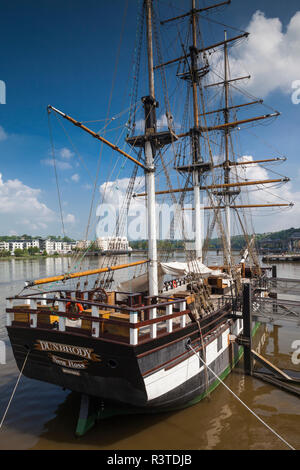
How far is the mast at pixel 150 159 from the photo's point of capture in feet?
32.8

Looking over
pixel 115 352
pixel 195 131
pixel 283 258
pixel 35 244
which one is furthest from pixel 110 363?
pixel 35 244

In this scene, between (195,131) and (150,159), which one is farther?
(195,131)

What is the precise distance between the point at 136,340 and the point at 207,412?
13.9ft

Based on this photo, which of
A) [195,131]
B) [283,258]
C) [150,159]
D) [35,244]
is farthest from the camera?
[35,244]

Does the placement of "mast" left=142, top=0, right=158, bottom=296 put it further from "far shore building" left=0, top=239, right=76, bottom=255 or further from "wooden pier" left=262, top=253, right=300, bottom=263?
"far shore building" left=0, top=239, right=76, bottom=255

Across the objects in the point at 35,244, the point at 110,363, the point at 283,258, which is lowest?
the point at 283,258

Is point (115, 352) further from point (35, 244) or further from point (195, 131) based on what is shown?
point (35, 244)

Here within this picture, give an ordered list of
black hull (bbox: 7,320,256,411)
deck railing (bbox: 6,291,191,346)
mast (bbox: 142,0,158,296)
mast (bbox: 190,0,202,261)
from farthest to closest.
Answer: mast (bbox: 190,0,202,261) → mast (bbox: 142,0,158,296) → black hull (bbox: 7,320,256,411) → deck railing (bbox: 6,291,191,346)

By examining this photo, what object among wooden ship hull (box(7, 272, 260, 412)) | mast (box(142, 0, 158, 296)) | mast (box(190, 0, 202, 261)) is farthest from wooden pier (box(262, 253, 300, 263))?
wooden ship hull (box(7, 272, 260, 412))

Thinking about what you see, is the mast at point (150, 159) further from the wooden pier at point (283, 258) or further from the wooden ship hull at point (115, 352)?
the wooden pier at point (283, 258)

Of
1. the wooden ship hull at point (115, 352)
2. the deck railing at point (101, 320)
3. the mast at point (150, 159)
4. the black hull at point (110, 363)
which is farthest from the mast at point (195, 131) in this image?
the deck railing at point (101, 320)

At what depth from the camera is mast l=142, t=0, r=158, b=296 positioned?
9.99 m

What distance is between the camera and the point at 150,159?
10461 millimetres

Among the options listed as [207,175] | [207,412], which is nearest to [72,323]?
[207,412]
